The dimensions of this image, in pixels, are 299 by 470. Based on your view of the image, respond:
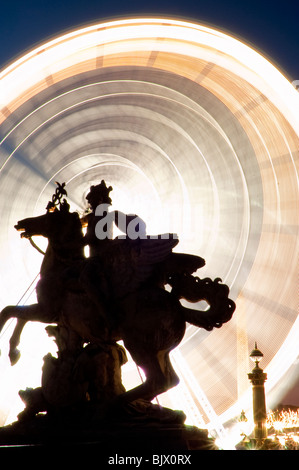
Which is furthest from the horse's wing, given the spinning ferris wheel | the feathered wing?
the spinning ferris wheel

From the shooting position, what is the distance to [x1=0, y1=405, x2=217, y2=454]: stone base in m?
5.00

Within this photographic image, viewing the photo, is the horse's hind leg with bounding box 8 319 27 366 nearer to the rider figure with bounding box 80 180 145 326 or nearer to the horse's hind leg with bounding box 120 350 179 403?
the rider figure with bounding box 80 180 145 326

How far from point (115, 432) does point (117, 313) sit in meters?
0.99

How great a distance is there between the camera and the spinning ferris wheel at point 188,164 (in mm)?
9750

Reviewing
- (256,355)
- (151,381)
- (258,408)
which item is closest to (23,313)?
(151,381)

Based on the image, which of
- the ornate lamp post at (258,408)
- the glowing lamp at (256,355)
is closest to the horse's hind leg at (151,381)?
the glowing lamp at (256,355)

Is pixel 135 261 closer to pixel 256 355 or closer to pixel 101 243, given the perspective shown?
pixel 101 243

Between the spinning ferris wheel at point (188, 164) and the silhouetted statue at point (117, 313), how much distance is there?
161 inches

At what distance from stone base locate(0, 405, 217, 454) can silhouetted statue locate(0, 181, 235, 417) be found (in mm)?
166

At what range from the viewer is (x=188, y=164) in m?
10.9

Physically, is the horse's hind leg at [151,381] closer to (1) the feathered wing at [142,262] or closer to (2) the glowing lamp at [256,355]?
(1) the feathered wing at [142,262]

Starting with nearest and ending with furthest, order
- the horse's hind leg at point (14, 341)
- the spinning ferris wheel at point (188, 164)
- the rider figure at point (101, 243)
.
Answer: the rider figure at point (101, 243)
the horse's hind leg at point (14, 341)
the spinning ferris wheel at point (188, 164)
